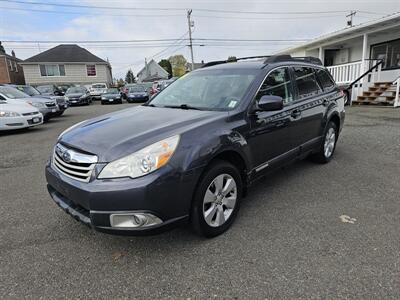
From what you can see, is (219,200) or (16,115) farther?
(16,115)

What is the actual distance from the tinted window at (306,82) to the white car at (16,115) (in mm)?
8568

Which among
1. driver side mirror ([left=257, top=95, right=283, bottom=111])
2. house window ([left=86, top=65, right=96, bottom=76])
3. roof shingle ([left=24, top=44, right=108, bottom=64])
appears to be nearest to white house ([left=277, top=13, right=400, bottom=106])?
driver side mirror ([left=257, top=95, right=283, bottom=111])

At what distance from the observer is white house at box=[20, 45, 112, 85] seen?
113 feet

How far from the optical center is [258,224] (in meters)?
3.14

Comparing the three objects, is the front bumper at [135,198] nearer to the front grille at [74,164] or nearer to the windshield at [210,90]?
the front grille at [74,164]

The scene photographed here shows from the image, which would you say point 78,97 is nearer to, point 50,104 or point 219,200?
point 50,104

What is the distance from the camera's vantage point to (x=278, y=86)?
12.2 feet

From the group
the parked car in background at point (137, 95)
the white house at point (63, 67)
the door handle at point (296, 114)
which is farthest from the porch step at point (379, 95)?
the white house at point (63, 67)

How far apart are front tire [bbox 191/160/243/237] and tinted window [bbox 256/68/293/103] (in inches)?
38.9

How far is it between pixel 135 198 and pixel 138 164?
0.87ft

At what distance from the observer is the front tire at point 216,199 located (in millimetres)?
2650

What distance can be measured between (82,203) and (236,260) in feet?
4.57

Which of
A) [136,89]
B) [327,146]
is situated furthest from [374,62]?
[136,89]

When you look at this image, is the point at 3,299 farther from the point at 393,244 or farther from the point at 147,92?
the point at 147,92
